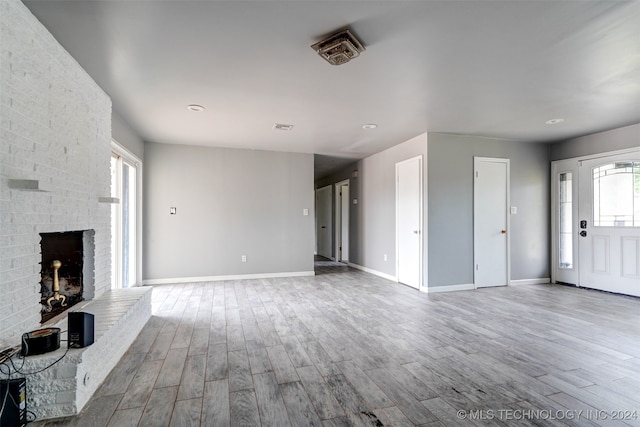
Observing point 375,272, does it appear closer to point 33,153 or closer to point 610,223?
point 610,223

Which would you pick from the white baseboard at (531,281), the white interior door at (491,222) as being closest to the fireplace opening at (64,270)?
the white interior door at (491,222)

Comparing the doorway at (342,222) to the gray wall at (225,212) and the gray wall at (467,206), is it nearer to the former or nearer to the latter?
the gray wall at (225,212)

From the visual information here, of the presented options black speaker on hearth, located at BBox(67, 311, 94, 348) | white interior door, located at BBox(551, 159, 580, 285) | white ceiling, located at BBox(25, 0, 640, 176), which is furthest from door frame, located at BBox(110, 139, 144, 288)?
white interior door, located at BBox(551, 159, 580, 285)

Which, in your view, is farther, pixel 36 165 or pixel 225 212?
pixel 225 212

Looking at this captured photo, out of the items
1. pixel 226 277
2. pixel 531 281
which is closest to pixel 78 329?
pixel 226 277

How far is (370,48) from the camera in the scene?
2295 millimetres

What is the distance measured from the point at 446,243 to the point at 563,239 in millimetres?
2234

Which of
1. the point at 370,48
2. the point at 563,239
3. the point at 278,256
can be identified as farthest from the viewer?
the point at 278,256

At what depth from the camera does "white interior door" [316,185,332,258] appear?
28.6ft

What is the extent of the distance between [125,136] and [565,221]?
6817 mm

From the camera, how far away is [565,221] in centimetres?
524

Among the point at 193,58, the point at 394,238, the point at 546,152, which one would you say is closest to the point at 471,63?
the point at 193,58

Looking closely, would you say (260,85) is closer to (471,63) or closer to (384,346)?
(471,63)

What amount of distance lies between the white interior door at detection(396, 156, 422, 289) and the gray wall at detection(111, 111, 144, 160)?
4.08 meters
